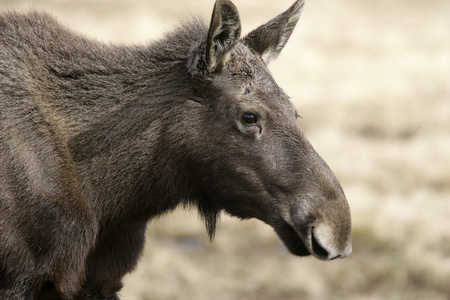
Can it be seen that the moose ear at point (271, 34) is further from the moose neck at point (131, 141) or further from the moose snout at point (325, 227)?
the moose snout at point (325, 227)

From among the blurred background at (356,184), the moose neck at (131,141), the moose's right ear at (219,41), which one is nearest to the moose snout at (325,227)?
the moose neck at (131,141)

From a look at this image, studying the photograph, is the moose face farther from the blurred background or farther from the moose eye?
the blurred background

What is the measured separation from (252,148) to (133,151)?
0.86m

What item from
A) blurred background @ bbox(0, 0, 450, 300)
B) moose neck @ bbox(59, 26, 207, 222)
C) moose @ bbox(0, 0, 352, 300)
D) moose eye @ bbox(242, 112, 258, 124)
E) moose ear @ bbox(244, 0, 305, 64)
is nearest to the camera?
moose @ bbox(0, 0, 352, 300)

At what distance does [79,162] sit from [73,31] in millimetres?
1150

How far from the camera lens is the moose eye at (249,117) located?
5234mm

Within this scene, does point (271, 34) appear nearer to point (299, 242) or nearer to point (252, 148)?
point (252, 148)

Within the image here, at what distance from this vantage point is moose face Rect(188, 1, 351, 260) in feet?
16.6

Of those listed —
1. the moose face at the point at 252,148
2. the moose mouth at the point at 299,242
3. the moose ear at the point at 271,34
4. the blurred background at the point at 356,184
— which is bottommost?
the blurred background at the point at 356,184

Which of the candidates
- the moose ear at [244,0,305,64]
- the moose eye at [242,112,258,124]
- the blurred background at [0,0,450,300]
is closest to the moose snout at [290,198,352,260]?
the moose eye at [242,112,258,124]

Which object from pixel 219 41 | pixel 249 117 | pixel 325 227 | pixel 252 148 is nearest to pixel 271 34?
pixel 219 41

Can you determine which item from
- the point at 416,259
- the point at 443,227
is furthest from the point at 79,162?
the point at 443,227

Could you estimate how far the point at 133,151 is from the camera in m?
5.38

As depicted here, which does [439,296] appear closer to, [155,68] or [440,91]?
[155,68]
